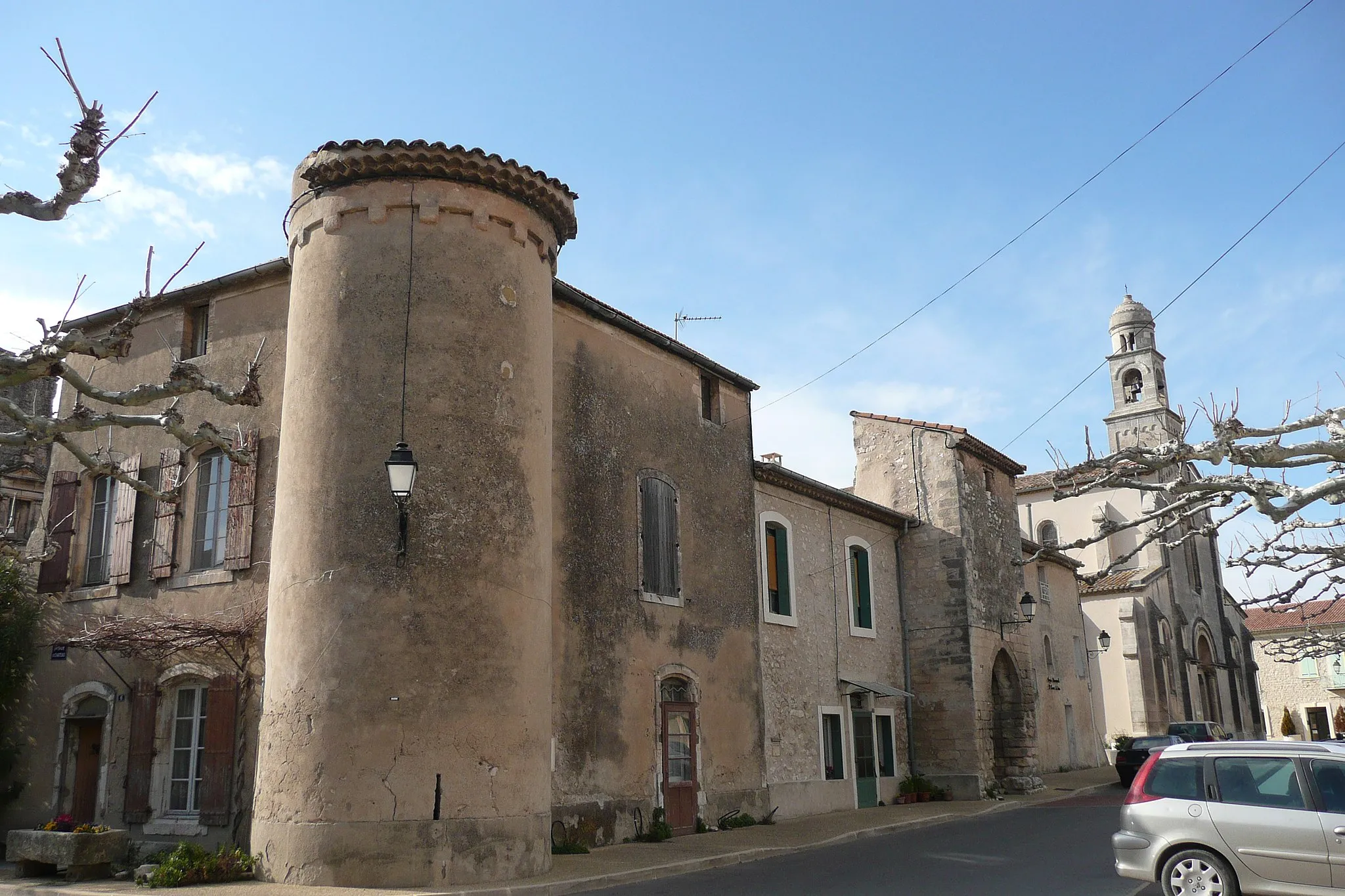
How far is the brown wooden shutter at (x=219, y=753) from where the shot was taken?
39.9ft

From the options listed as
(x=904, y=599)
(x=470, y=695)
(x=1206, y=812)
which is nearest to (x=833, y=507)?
(x=904, y=599)

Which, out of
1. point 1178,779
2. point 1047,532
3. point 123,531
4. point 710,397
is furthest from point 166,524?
point 1047,532

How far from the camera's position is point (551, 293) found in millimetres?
13633

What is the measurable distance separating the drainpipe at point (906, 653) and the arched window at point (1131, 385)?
22546mm

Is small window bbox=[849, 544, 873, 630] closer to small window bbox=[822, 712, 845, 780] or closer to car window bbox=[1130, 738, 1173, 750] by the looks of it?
small window bbox=[822, 712, 845, 780]

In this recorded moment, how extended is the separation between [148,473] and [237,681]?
3807 millimetres

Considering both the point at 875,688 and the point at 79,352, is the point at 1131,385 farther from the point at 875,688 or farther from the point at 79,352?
the point at 79,352

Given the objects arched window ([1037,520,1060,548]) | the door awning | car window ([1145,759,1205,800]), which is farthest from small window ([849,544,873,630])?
arched window ([1037,520,1060,548])

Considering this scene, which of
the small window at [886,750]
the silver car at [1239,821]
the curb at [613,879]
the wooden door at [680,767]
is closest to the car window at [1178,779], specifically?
the silver car at [1239,821]

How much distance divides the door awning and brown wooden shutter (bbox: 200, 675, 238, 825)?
11.1 metres

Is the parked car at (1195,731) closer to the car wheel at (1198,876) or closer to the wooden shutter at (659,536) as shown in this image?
the wooden shutter at (659,536)

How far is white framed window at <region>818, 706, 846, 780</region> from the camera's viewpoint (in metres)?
18.6

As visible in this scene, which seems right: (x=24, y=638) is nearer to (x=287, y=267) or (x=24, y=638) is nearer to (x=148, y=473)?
(x=148, y=473)

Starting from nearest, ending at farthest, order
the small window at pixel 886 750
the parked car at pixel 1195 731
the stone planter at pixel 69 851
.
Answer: the stone planter at pixel 69 851
the small window at pixel 886 750
the parked car at pixel 1195 731
